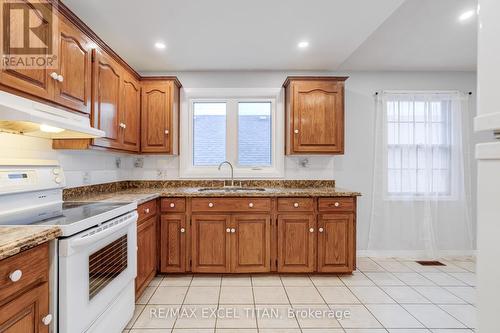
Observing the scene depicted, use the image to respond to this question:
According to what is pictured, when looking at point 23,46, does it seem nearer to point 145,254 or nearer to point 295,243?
point 145,254

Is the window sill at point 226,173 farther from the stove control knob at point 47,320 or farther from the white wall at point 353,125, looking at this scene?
the stove control knob at point 47,320

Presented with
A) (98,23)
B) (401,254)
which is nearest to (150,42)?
(98,23)

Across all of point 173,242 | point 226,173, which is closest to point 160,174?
point 226,173

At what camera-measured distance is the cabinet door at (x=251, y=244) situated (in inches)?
104

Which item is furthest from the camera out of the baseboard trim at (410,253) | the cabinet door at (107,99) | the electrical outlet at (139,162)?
the baseboard trim at (410,253)

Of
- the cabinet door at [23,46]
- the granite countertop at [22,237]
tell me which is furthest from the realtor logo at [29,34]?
the granite countertop at [22,237]

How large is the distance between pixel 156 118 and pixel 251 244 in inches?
68.7

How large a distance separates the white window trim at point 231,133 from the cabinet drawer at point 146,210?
2.65 feet

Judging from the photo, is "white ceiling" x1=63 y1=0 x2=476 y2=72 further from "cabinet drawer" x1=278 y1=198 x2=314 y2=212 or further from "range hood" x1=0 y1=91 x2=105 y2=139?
"cabinet drawer" x1=278 y1=198 x2=314 y2=212

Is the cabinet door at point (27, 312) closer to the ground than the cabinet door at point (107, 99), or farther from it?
closer to the ground

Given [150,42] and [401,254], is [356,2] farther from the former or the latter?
[401,254]

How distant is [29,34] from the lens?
1.43 metres

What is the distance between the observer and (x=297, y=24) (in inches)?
87.0

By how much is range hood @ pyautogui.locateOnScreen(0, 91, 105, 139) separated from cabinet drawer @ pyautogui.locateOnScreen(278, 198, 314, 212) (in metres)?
1.72
